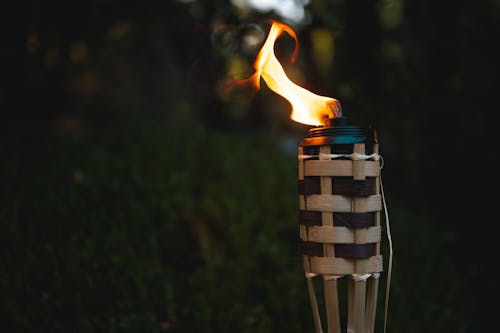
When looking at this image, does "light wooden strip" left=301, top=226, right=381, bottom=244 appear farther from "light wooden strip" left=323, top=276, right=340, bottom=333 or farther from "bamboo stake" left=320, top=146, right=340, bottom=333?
"light wooden strip" left=323, top=276, right=340, bottom=333

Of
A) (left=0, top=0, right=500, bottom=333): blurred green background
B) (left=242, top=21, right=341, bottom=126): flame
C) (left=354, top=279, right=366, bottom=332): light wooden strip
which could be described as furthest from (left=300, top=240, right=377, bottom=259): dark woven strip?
(left=0, top=0, right=500, bottom=333): blurred green background

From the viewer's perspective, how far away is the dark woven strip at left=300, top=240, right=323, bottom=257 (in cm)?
177

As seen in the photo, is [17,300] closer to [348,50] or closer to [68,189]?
[68,189]

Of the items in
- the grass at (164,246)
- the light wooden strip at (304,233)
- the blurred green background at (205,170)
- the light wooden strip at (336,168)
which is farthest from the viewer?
the blurred green background at (205,170)

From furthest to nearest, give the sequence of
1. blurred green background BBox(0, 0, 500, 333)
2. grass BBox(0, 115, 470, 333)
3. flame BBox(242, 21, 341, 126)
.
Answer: blurred green background BBox(0, 0, 500, 333)
grass BBox(0, 115, 470, 333)
flame BBox(242, 21, 341, 126)

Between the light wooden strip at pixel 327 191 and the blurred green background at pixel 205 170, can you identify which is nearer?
the light wooden strip at pixel 327 191

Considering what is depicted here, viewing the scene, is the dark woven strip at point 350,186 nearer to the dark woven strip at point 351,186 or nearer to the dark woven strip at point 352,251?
the dark woven strip at point 351,186

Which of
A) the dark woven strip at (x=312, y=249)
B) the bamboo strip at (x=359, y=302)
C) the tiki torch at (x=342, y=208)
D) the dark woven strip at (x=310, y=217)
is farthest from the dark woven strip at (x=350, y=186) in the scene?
the bamboo strip at (x=359, y=302)

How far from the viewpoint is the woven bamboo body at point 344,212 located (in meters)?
1.72

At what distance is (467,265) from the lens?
3770 millimetres

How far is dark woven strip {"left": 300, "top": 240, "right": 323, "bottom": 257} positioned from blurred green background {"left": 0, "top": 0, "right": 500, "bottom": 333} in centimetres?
116

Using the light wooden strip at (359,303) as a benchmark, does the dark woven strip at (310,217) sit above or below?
above

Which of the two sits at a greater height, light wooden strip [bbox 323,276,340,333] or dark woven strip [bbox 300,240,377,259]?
dark woven strip [bbox 300,240,377,259]

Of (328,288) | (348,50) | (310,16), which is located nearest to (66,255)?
(328,288)
